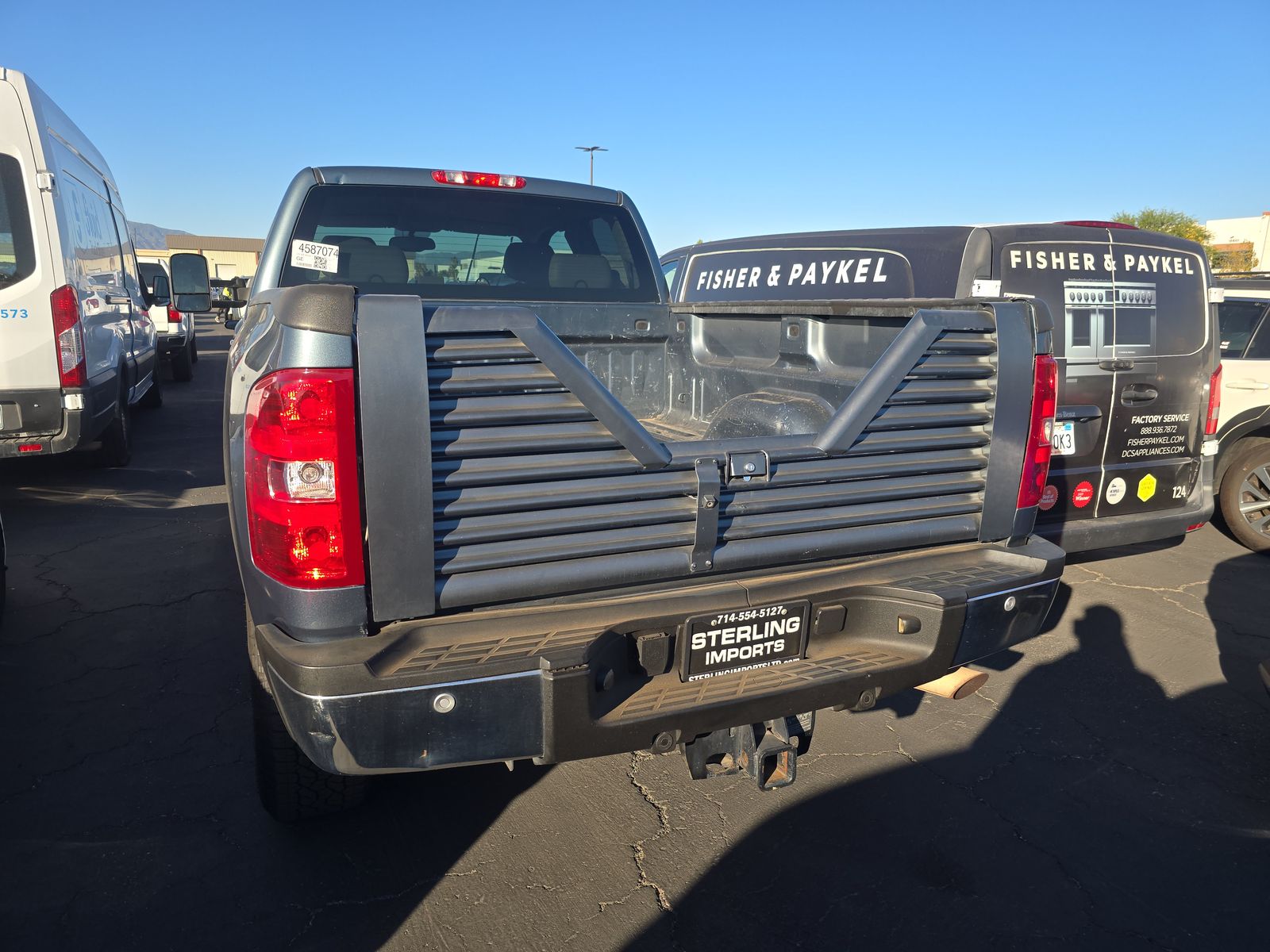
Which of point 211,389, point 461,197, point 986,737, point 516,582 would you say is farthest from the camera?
point 211,389

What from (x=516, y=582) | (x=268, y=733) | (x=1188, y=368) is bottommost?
(x=268, y=733)

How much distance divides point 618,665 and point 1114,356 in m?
3.89

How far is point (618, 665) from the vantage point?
2305mm

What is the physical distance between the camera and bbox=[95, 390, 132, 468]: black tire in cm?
791

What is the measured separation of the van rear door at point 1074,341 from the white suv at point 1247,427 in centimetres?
206

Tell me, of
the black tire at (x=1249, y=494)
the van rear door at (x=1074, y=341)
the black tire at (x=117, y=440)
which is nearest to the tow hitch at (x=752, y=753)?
the van rear door at (x=1074, y=341)

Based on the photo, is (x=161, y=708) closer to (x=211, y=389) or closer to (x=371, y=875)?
(x=371, y=875)

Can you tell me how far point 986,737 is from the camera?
3562 millimetres

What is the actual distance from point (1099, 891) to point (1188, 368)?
3545 millimetres

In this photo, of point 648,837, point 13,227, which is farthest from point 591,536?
point 13,227

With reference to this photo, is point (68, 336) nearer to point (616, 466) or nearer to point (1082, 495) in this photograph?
point (616, 466)

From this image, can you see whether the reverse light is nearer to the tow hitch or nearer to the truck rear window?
the truck rear window

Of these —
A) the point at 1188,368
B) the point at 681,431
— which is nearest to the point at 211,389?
the point at 681,431

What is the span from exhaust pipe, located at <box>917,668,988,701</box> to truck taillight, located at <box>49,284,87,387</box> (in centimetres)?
599
